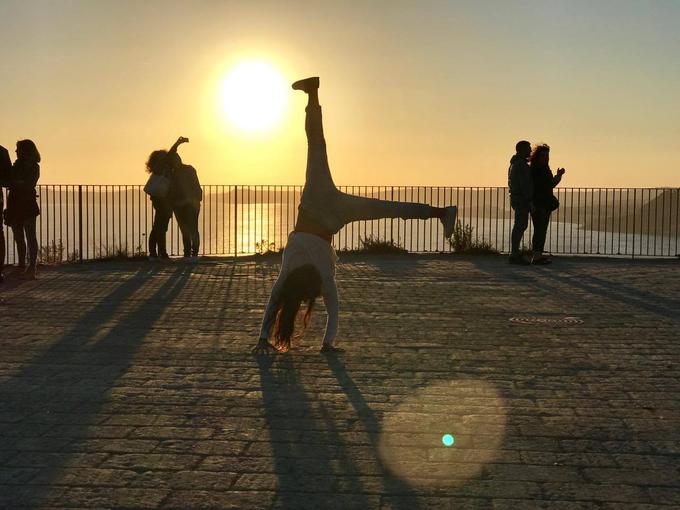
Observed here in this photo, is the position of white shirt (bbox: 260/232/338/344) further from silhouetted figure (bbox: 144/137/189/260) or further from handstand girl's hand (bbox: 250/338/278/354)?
silhouetted figure (bbox: 144/137/189/260)

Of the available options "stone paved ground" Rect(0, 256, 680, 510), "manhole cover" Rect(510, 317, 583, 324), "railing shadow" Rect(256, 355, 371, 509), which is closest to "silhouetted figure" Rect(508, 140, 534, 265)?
"stone paved ground" Rect(0, 256, 680, 510)

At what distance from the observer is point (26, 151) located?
41.0ft

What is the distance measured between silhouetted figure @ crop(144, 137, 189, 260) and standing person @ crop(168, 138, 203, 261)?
0.27 ft

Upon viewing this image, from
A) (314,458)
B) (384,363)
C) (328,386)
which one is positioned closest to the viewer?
(314,458)

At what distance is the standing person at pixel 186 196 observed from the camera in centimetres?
1609

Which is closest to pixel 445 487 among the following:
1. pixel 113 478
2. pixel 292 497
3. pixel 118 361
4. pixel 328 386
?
pixel 292 497

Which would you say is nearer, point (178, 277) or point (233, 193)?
point (178, 277)

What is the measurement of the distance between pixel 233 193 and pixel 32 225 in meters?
9.05

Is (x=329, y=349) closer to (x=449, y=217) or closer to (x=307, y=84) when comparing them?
(x=449, y=217)

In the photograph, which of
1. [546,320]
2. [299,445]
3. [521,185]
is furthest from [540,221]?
[299,445]

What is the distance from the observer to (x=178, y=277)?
14000 mm

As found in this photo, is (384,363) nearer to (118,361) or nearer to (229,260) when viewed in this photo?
(118,361)

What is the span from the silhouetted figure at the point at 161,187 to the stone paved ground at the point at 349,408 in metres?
5.33

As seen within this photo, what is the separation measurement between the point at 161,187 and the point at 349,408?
36.1 feet
